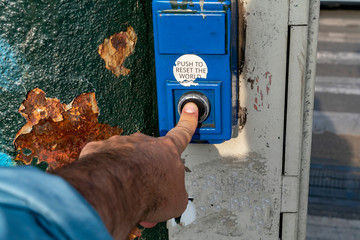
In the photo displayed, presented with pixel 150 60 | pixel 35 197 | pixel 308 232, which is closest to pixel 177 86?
pixel 150 60

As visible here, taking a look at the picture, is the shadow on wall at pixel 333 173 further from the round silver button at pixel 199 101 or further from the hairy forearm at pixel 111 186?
the hairy forearm at pixel 111 186

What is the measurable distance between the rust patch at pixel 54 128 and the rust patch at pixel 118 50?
0.11 metres

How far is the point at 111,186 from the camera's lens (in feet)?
2.54

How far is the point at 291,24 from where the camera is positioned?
1.46m

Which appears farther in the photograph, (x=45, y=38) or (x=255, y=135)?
(x=255, y=135)

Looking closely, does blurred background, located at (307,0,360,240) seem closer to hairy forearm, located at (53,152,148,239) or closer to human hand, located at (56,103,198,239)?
human hand, located at (56,103,198,239)

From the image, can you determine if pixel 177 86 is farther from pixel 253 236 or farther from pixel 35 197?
pixel 35 197

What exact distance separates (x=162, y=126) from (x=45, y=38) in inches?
17.5

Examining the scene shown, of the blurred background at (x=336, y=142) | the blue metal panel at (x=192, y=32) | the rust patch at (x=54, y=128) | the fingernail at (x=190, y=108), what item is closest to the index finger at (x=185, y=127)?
the fingernail at (x=190, y=108)

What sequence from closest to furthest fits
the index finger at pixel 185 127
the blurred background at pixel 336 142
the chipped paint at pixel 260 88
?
1. the index finger at pixel 185 127
2. the chipped paint at pixel 260 88
3. the blurred background at pixel 336 142

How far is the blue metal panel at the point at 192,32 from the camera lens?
1.30m

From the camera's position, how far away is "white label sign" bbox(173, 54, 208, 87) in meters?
1.37

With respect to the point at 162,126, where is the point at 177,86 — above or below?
above

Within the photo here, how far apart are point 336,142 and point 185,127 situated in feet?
13.3
